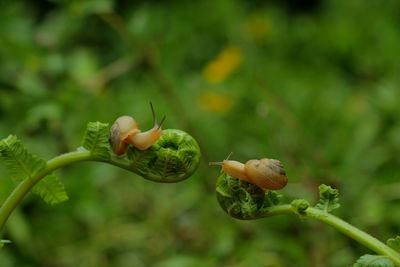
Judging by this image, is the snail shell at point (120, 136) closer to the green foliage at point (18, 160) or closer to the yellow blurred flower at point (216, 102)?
the green foliage at point (18, 160)

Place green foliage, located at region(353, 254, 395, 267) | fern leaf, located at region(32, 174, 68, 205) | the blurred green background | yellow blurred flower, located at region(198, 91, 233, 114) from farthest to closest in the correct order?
yellow blurred flower, located at region(198, 91, 233, 114)
the blurred green background
fern leaf, located at region(32, 174, 68, 205)
green foliage, located at region(353, 254, 395, 267)

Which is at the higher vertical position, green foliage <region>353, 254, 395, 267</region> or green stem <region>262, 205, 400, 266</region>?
green stem <region>262, 205, 400, 266</region>

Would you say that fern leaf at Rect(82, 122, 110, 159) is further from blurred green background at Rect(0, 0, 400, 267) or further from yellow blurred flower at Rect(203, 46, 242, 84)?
yellow blurred flower at Rect(203, 46, 242, 84)

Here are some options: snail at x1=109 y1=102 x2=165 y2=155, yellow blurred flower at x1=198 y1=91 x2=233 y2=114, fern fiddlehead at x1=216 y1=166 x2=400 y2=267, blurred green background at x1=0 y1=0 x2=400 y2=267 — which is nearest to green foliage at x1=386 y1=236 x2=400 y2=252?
fern fiddlehead at x1=216 y1=166 x2=400 y2=267

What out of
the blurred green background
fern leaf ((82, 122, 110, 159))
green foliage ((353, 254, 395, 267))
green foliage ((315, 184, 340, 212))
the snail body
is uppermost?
fern leaf ((82, 122, 110, 159))

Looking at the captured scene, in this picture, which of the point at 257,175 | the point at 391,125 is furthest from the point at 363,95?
the point at 257,175

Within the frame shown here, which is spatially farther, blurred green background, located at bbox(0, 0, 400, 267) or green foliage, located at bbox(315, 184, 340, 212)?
blurred green background, located at bbox(0, 0, 400, 267)

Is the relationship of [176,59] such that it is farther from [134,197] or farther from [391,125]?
[391,125]
